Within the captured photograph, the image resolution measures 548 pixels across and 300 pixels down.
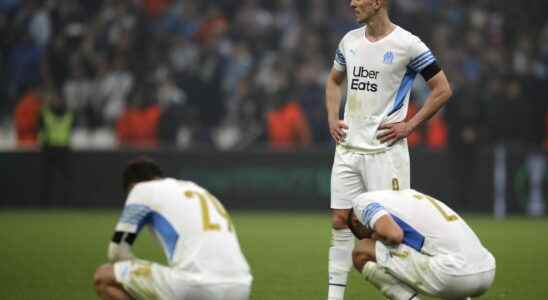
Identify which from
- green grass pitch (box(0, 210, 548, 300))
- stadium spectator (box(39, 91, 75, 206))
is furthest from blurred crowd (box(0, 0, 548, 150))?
green grass pitch (box(0, 210, 548, 300))

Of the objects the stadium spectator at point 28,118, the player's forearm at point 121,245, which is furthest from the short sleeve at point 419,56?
the stadium spectator at point 28,118

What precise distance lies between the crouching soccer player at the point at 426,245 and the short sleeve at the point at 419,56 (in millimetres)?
1285

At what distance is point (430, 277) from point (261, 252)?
6.02 metres

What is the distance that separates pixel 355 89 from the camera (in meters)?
7.73

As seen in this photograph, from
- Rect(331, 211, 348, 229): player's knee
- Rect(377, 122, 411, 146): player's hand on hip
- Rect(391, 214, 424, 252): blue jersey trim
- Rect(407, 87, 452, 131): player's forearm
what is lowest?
Rect(331, 211, 348, 229): player's knee

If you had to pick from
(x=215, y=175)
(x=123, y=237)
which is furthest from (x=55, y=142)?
(x=123, y=237)

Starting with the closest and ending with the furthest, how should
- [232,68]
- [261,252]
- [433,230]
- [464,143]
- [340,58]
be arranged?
[433,230], [340,58], [261,252], [464,143], [232,68]

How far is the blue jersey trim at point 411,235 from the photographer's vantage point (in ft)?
21.3

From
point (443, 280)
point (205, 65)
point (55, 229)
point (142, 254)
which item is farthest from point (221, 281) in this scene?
point (205, 65)

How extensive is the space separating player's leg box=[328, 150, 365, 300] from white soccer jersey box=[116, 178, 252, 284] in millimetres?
1558

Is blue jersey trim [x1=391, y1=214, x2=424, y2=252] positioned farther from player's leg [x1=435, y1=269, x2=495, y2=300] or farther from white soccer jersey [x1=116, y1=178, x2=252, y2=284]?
white soccer jersey [x1=116, y1=178, x2=252, y2=284]

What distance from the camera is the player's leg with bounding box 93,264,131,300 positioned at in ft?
20.5

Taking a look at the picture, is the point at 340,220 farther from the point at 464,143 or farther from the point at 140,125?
the point at 140,125

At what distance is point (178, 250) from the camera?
606 centimetres
